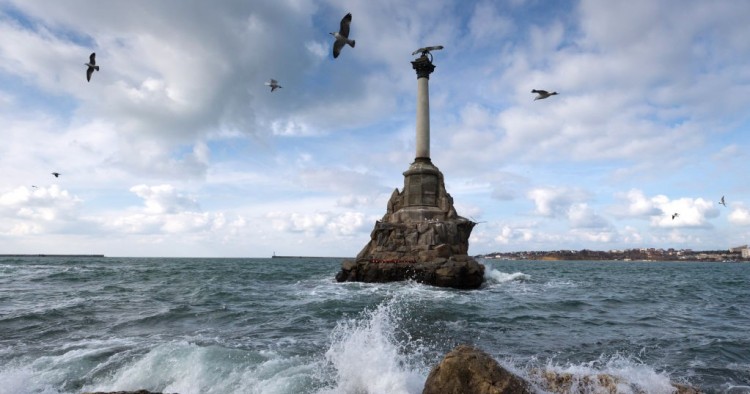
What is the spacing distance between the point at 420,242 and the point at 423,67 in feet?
49.2

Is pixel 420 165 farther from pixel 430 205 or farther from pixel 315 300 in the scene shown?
pixel 315 300

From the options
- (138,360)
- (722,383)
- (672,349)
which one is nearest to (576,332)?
(672,349)

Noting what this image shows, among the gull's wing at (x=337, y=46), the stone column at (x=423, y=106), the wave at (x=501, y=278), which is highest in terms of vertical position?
the stone column at (x=423, y=106)

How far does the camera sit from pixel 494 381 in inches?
224

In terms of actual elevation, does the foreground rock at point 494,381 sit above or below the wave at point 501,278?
above

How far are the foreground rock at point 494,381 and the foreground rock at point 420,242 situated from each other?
2066cm

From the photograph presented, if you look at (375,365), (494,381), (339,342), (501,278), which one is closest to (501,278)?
(501,278)

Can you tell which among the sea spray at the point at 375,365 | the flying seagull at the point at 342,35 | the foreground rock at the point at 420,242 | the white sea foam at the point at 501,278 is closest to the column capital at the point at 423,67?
the foreground rock at the point at 420,242

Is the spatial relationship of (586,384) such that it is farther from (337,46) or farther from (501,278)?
(501,278)

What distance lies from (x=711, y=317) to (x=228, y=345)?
15793mm

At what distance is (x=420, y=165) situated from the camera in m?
36.5

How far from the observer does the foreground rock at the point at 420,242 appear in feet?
92.5

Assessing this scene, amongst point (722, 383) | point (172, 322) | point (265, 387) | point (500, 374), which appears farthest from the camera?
point (172, 322)

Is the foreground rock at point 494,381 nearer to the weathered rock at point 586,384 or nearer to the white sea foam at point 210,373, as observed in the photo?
the weathered rock at point 586,384
